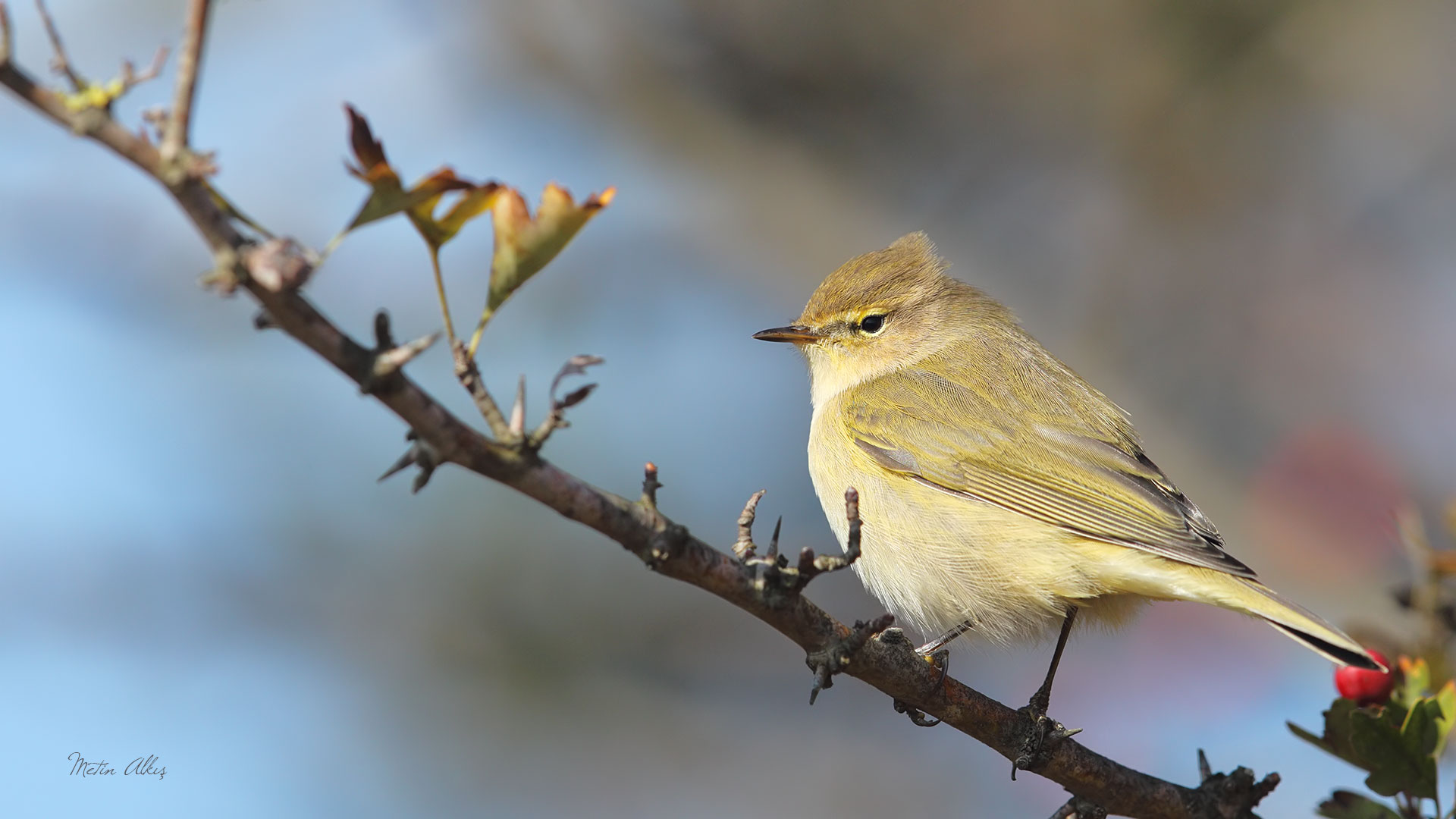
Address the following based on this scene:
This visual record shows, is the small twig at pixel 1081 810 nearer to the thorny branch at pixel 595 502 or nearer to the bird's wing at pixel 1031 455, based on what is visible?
the thorny branch at pixel 595 502

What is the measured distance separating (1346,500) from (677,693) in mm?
3376

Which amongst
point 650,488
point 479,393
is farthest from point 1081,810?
point 479,393

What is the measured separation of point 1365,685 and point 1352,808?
0.29 meters

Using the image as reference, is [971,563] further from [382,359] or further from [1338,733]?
[382,359]

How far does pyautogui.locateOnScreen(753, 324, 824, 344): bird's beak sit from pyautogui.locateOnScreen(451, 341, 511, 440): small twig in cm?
275

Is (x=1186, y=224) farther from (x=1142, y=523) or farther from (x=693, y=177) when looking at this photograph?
(x=1142, y=523)

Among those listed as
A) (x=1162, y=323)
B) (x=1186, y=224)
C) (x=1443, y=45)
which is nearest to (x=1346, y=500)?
(x=1162, y=323)

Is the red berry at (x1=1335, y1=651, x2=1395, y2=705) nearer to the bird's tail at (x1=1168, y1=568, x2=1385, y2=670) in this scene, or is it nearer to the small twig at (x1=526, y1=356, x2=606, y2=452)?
the bird's tail at (x1=1168, y1=568, x2=1385, y2=670)

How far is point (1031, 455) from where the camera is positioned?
12.1 ft

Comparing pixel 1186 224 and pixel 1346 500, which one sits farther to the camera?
pixel 1186 224

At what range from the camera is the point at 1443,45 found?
646cm

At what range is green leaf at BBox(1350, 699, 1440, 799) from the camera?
214 cm

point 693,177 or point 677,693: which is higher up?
point 693,177

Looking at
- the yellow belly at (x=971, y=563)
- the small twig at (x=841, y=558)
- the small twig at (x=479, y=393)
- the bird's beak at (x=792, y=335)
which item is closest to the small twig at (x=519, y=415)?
the small twig at (x=479, y=393)
